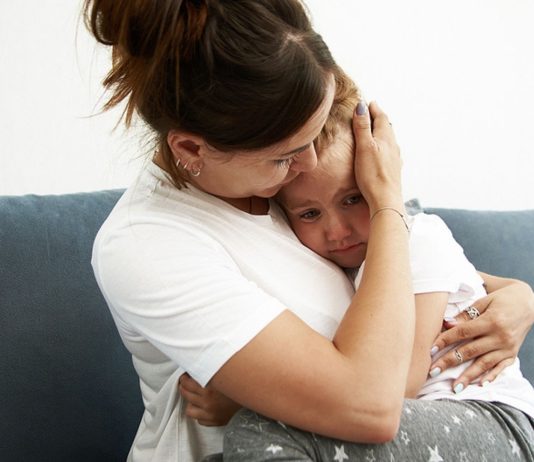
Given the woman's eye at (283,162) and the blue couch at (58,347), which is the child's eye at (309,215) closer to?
the woman's eye at (283,162)

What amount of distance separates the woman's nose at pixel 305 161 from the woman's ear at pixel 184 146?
0.53 ft

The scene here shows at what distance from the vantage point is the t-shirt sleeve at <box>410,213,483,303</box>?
1.28 m

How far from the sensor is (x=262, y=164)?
1122 mm

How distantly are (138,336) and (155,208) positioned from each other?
217 mm

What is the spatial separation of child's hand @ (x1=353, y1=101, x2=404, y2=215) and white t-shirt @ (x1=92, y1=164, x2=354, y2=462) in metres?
0.16

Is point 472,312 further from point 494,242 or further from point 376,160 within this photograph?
point 494,242

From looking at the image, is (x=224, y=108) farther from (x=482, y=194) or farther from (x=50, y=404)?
(x=482, y=194)

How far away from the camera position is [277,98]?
1021 mm

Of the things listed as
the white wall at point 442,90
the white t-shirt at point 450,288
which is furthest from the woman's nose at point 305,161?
the white wall at point 442,90

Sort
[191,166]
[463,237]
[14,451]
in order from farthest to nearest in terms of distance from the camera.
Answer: [463,237], [14,451], [191,166]

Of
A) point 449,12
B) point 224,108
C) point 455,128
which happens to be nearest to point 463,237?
point 455,128

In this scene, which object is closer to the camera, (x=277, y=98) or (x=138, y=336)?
(x=277, y=98)

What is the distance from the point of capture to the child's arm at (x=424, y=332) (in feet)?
4.02

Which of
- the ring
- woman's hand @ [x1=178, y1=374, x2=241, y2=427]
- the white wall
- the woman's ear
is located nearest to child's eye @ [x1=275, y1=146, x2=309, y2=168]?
the woman's ear
